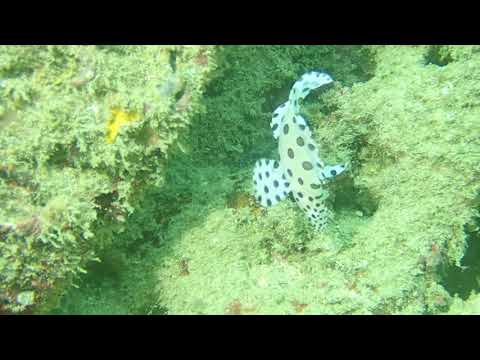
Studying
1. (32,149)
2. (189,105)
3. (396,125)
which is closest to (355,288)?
(396,125)

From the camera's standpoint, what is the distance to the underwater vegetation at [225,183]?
11.0 ft

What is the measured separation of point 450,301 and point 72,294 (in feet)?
12.3

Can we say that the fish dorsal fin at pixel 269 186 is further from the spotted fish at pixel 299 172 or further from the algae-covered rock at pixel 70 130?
the algae-covered rock at pixel 70 130

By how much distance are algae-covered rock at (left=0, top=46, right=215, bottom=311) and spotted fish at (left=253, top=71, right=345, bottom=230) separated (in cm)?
130

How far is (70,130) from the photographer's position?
3.38m

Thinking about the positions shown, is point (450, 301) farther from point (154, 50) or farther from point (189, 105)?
point (154, 50)

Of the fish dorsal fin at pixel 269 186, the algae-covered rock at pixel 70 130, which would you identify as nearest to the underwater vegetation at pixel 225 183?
the algae-covered rock at pixel 70 130

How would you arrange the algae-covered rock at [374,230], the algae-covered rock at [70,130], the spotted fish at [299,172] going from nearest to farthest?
the algae-covered rock at [70,130], the algae-covered rock at [374,230], the spotted fish at [299,172]

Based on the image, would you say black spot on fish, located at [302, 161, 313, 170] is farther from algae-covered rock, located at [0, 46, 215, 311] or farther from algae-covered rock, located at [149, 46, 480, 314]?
algae-covered rock, located at [0, 46, 215, 311]

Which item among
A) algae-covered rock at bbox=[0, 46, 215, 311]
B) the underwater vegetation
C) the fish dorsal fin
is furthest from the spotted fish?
algae-covered rock at bbox=[0, 46, 215, 311]

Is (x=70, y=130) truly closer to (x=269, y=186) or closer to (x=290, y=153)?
(x=269, y=186)

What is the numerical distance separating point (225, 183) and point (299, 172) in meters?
0.89

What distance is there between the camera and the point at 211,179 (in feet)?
16.3
